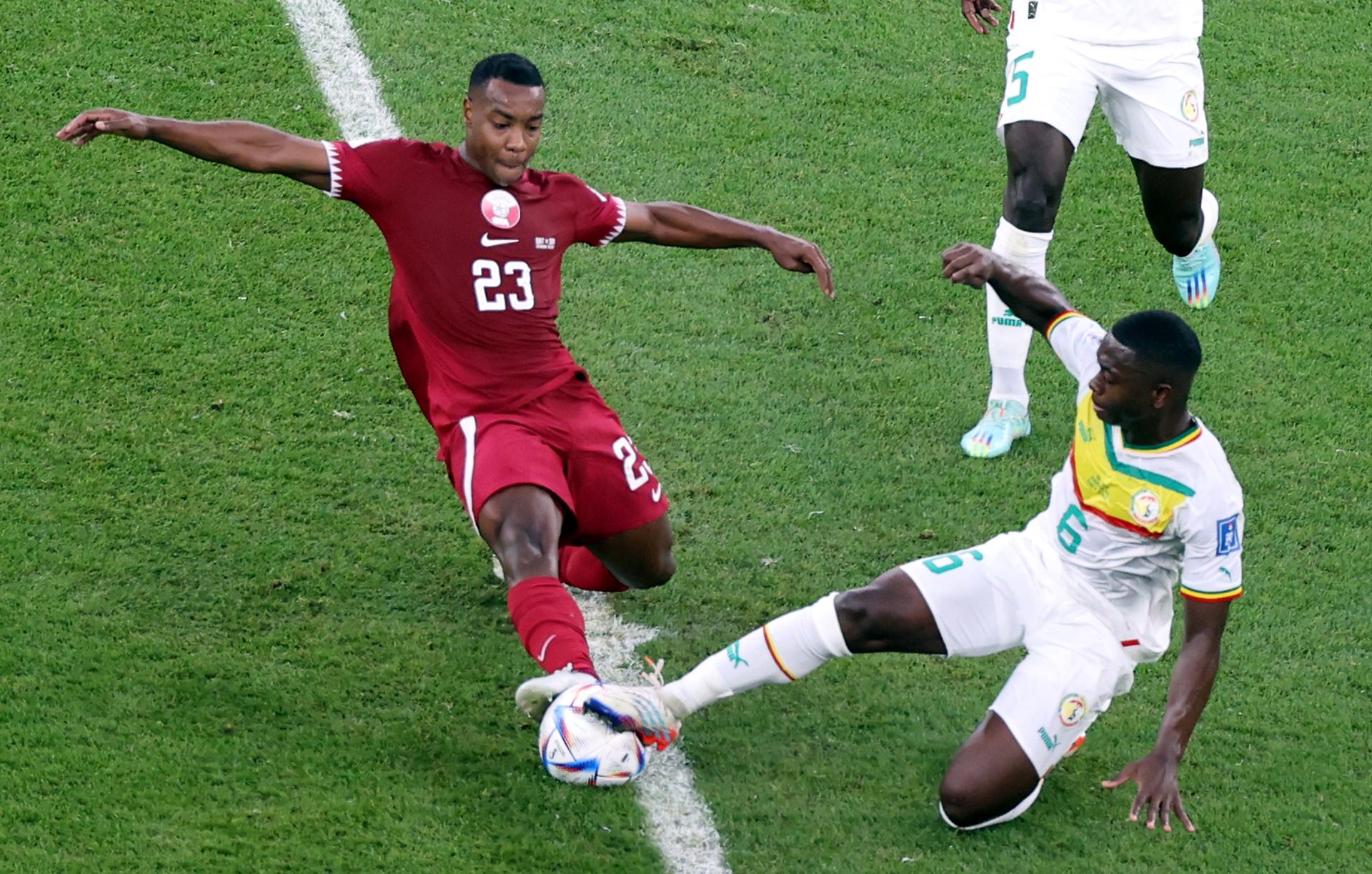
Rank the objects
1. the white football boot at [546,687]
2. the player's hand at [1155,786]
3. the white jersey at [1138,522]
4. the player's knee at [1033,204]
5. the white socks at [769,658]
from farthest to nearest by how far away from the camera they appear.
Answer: the player's knee at [1033,204], the white socks at [769,658], the white jersey at [1138,522], the white football boot at [546,687], the player's hand at [1155,786]

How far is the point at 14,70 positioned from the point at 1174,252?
5.11m

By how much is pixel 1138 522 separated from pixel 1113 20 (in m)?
2.41

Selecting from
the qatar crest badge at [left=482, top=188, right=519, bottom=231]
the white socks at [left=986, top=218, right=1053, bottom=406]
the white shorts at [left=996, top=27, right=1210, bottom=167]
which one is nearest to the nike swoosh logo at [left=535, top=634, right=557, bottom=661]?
the qatar crest badge at [left=482, top=188, right=519, bottom=231]

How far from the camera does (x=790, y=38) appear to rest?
8.59m

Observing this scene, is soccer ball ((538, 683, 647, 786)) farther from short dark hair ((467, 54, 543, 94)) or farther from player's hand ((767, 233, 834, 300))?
short dark hair ((467, 54, 543, 94))

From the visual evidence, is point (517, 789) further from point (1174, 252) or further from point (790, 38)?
point (790, 38)

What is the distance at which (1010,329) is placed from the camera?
618 cm

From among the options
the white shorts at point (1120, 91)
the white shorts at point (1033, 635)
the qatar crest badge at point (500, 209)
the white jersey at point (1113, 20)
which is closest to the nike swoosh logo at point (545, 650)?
the white shorts at point (1033, 635)

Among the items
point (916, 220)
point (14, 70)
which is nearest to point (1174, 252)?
point (916, 220)

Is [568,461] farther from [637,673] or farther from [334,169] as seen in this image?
[334,169]

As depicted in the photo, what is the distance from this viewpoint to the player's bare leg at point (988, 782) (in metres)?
4.49

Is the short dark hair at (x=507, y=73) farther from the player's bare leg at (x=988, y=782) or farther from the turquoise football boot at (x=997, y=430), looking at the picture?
the turquoise football boot at (x=997, y=430)

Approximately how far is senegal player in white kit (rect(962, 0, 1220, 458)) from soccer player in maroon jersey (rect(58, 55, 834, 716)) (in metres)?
1.35

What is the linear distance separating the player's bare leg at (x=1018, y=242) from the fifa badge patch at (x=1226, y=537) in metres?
1.65
